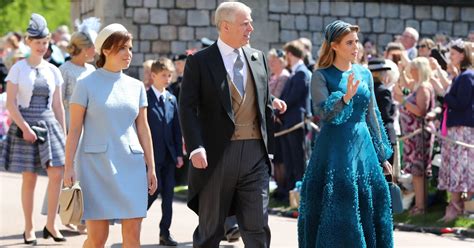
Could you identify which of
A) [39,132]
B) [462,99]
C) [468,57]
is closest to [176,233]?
[39,132]

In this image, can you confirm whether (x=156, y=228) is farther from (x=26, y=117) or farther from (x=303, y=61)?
(x=303, y=61)

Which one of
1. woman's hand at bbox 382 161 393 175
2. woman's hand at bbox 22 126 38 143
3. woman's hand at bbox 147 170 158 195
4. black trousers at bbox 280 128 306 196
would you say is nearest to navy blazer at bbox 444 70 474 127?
black trousers at bbox 280 128 306 196

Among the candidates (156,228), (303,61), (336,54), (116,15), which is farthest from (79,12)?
(336,54)

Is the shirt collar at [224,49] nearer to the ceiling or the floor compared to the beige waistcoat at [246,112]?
nearer to the ceiling

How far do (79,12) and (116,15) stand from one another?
7.58 feet

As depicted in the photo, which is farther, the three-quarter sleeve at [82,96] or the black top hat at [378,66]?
the black top hat at [378,66]

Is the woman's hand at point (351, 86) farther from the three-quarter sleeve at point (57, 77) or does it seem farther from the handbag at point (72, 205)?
the three-quarter sleeve at point (57, 77)

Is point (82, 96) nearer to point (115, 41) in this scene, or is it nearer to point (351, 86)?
point (115, 41)

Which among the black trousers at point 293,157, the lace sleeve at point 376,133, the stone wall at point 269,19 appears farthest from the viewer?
the stone wall at point 269,19

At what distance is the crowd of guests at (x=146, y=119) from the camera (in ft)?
25.5

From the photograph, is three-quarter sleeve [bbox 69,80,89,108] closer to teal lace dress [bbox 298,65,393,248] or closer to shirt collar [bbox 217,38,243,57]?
shirt collar [bbox 217,38,243,57]

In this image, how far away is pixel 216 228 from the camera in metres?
7.88

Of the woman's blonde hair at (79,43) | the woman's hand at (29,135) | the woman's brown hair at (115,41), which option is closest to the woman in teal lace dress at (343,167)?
the woman's brown hair at (115,41)

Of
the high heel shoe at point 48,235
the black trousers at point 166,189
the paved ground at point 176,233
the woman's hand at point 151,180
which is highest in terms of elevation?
the woman's hand at point 151,180
